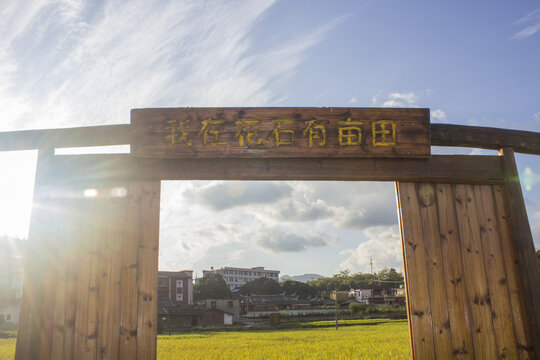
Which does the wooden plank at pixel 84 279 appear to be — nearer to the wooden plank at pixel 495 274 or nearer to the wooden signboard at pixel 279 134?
the wooden signboard at pixel 279 134

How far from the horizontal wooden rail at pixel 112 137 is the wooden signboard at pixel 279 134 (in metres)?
0.28

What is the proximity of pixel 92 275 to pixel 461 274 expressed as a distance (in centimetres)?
435

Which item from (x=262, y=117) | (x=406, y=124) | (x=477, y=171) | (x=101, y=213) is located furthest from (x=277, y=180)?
(x=477, y=171)

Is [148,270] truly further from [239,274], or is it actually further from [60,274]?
[239,274]

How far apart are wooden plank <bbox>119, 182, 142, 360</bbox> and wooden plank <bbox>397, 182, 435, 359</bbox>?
10.4ft

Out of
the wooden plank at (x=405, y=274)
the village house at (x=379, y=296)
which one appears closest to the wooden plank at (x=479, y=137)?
the wooden plank at (x=405, y=274)

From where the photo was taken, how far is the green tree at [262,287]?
273 ft

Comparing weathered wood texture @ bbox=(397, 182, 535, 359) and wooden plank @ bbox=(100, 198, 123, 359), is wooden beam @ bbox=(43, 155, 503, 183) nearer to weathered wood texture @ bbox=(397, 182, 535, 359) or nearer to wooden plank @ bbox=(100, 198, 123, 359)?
weathered wood texture @ bbox=(397, 182, 535, 359)

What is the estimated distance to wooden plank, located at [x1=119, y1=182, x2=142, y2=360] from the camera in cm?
448

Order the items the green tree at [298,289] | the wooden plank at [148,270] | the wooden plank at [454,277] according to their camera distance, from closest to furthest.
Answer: the wooden plank at [148,270] < the wooden plank at [454,277] < the green tree at [298,289]

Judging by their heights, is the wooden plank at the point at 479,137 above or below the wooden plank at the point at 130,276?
above

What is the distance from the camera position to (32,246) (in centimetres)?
477

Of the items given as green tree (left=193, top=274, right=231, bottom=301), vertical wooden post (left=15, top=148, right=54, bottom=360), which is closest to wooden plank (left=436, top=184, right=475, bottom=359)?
vertical wooden post (left=15, top=148, right=54, bottom=360)

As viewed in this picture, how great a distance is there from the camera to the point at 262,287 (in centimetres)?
8356
